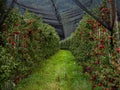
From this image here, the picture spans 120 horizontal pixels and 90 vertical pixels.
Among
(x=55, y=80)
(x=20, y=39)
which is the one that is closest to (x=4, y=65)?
(x=20, y=39)

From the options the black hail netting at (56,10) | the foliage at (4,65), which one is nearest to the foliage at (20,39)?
the foliage at (4,65)

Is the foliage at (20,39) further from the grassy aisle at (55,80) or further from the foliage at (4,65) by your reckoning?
the foliage at (4,65)

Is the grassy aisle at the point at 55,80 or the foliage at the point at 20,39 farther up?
the foliage at the point at 20,39

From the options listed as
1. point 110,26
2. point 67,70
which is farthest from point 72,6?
point 110,26

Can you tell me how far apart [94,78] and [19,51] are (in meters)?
3.11

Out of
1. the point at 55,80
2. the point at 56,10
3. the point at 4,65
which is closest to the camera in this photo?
the point at 4,65

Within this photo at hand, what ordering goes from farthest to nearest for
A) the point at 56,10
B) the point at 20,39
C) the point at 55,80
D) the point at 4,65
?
the point at 56,10 < the point at 55,80 < the point at 20,39 < the point at 4,65

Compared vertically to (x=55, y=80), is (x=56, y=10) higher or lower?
higher

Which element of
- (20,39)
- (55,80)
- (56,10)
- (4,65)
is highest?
(56,10)

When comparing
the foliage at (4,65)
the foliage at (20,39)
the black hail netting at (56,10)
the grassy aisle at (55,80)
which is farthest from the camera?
the black hail netting at (56,10)

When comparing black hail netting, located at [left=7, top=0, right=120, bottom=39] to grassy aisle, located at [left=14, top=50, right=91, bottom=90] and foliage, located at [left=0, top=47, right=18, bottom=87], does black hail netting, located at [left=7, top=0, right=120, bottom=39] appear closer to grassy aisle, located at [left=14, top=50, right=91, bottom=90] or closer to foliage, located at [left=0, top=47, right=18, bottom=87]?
grassy aisle, located at [left=14, top=50, right=91, bottom=90]

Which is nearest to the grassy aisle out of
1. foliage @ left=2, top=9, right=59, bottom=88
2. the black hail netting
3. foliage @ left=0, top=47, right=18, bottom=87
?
foliage @ left=2, top=9, right=59, bottom=88

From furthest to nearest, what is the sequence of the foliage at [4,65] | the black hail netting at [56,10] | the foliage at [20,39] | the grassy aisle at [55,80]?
1. the black hail netting at [56,10]
2. the grassy aisle at [55,80]
3. the foliage at [20,39]
4. the foliage at [4,65]

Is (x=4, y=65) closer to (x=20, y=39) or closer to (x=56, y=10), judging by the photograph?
(x=20, y=39)
